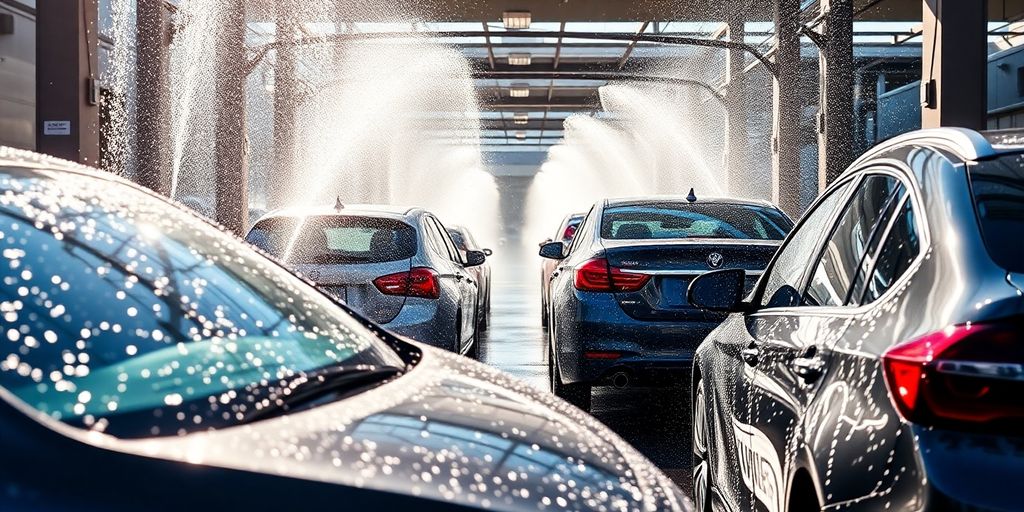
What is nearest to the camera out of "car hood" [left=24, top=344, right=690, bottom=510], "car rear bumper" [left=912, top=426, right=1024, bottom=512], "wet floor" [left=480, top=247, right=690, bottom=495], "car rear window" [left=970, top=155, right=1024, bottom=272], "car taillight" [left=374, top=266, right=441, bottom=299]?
"car hood" [left=24, top=344, right=690, bottom=510]

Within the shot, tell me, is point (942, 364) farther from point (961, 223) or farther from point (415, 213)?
point (415, 213)

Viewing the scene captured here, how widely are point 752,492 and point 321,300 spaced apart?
1449mm

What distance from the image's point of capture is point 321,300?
11.9 feet

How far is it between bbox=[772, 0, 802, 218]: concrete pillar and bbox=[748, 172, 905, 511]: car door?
20848 mm

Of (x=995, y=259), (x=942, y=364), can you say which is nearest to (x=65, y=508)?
(x=942, y=364)

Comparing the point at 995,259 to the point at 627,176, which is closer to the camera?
the point at 995,259

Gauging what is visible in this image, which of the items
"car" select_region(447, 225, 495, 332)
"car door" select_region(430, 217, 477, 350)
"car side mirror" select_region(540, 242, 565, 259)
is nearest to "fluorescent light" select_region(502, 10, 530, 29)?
"car" select_region(447, 225, 495, 332)

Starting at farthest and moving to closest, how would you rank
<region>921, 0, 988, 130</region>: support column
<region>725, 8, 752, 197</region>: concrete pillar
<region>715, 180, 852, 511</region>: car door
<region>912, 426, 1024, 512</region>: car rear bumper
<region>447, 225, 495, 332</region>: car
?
<region>725, 8, 752, 197</region>: concrete pillar < <region>447, 225, 495, 332</region>: car < <region>921, 0, 988, 130</region>: support column < <region>715, 180, 852, 511</region>: car door < <region>912, 426, 1024, 512</region>: car rear bumper

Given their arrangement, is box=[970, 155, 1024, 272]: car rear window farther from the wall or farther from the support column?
the wall

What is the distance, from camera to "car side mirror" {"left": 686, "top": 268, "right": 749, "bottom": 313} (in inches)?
186

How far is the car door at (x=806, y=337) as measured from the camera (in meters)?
3.46

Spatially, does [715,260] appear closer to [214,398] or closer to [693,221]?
[693,221]

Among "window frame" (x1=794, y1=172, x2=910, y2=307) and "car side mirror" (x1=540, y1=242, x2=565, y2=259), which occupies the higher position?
"window frame" (x1=794, y1=172, x2=910, y2=307)

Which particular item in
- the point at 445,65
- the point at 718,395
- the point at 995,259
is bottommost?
the point at 718,395
